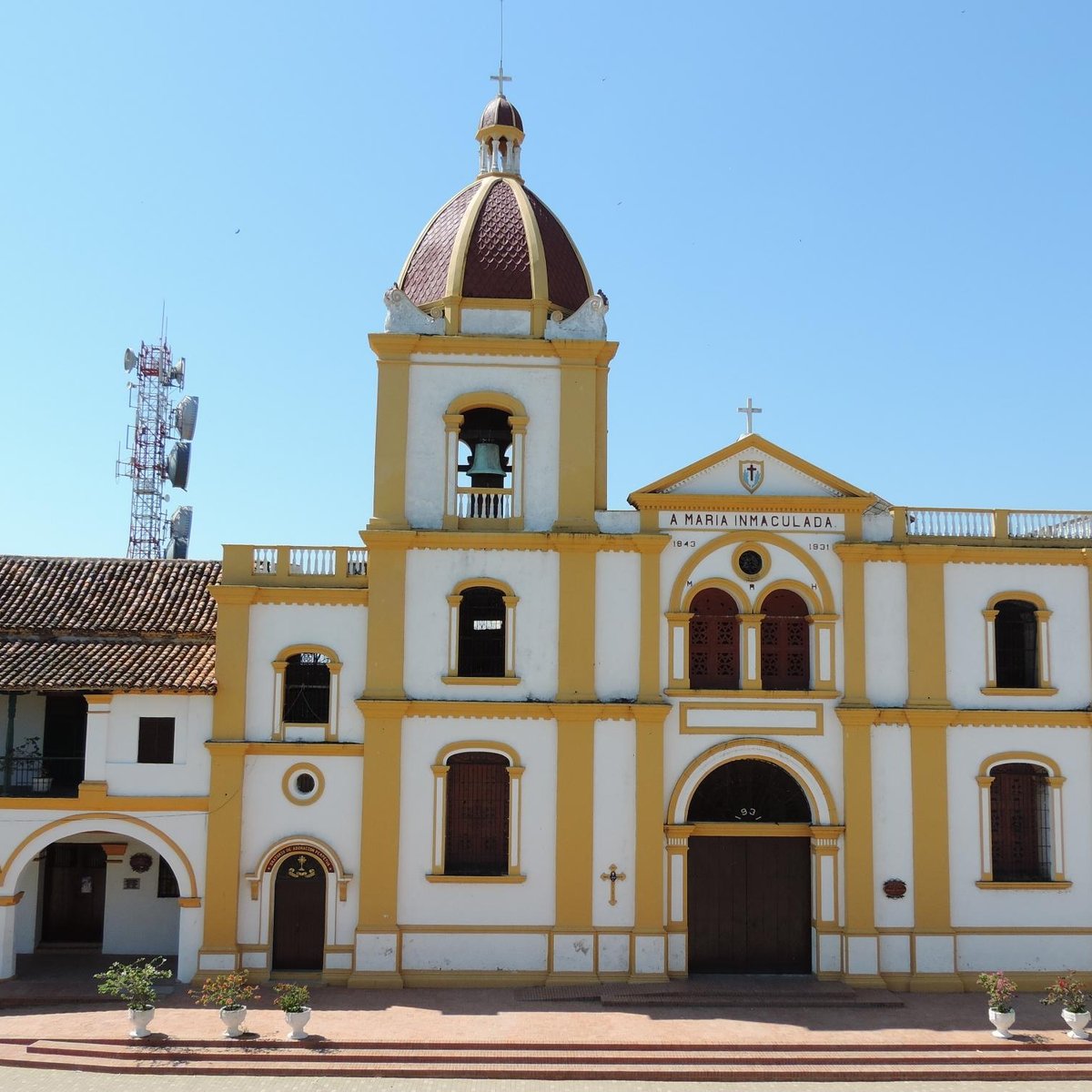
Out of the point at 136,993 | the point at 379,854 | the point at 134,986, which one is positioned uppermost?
the point at 379,854

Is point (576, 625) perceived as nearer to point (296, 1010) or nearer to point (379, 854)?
point (379, 854)

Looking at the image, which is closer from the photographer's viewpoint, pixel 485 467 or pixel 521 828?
pixel 521 828

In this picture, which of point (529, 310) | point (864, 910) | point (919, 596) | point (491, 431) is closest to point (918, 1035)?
point (864, 910)

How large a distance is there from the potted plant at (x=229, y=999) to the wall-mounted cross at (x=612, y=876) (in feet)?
22.0

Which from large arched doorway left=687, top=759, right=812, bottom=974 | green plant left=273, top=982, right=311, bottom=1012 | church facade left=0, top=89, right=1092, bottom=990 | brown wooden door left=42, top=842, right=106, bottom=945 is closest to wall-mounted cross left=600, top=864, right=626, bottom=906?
church facade left=0, top=89, right=1092, bottom=990

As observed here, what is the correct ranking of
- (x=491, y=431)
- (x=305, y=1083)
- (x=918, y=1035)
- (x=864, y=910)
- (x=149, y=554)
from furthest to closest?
1. (x=149, y=554)
2. (x=491, y=431)
3. (x=864, y=910)
4. (x=918, y=1035)
5. (x=305, y=1083)

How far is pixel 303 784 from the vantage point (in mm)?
22969

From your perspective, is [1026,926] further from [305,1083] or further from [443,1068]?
[305,1083]

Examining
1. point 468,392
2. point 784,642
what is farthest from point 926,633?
point 468,392

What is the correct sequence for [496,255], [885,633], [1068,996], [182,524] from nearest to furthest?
[1068,996] → [885,633] → [496,255] → [182,524]

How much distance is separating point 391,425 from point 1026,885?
15.4 metres

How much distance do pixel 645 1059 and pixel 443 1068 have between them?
3237mm

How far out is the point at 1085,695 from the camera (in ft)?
78.3

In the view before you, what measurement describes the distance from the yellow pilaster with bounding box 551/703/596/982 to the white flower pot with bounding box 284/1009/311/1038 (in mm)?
5031
